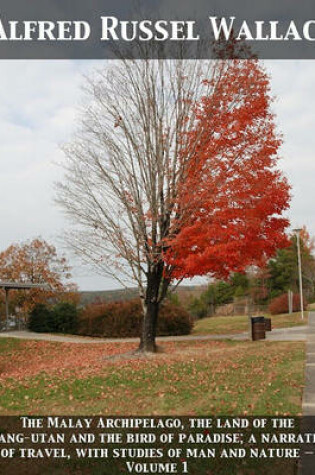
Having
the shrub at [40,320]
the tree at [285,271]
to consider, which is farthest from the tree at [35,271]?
the tree at [285,271]

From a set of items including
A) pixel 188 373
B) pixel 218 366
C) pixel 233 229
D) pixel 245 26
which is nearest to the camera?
pixel 245 26

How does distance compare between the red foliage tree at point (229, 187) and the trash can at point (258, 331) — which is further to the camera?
the trash can at point (258, 331)

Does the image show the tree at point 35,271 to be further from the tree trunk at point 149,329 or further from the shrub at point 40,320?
the tree trunk at point 149,329

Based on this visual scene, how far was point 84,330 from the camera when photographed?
876 inches

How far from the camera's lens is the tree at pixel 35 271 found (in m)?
31.9

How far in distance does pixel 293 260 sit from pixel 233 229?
91.1ft

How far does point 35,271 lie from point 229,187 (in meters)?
22.7

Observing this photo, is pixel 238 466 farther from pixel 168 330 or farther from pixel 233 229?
pixel 168 330

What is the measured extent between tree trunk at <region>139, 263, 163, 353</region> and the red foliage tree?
23.1 inches

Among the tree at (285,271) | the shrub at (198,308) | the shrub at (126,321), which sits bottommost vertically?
the shrub at (198,308)

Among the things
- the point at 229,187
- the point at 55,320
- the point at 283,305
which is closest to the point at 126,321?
the point at 55,320

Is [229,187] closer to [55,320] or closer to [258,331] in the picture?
[258,331]

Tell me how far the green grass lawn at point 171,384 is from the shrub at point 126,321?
21.4 feet

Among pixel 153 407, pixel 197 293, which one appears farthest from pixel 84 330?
pixel 197 293
